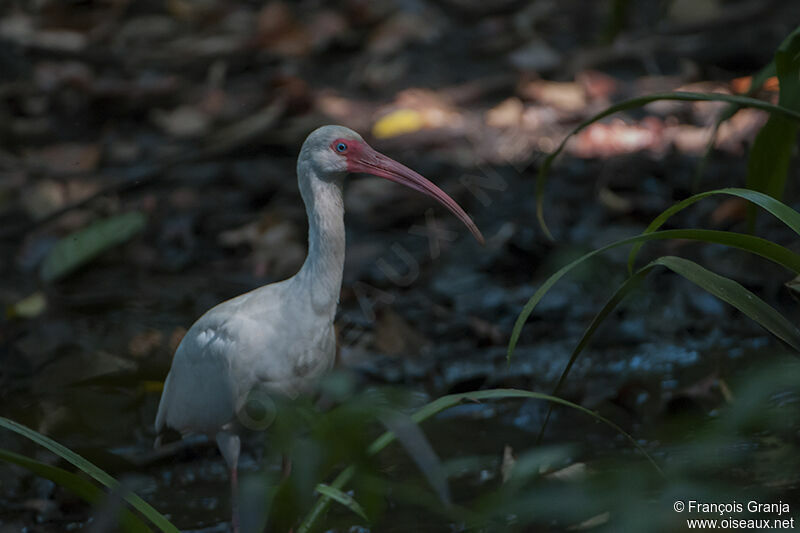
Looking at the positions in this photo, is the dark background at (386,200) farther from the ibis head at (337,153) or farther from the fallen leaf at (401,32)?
the ibis head at (337,153)

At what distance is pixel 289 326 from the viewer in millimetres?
2906

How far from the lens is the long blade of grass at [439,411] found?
72.2 inches

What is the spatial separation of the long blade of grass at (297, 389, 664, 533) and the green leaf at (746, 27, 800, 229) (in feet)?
2.30

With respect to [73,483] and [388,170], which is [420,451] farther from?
[388,170]

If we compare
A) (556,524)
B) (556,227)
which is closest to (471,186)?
(556,227)

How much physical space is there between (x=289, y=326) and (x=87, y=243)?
2.29 meters

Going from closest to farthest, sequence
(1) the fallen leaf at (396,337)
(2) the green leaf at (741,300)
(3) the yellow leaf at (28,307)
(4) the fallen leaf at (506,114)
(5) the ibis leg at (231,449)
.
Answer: (2) the green leaf at (741,300) → (5) the ibis leg at (231,449) → (1) the fallen leaf at (396,337) → (3) the yellow leaf at (28,307) → (4) the fallen leaf at (506,114)

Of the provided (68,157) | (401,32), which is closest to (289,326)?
(68,157)

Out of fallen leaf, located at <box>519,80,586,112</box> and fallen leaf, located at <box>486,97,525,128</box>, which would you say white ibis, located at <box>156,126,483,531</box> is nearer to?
fallen leaf, located at <box>486,97,525,128</box>

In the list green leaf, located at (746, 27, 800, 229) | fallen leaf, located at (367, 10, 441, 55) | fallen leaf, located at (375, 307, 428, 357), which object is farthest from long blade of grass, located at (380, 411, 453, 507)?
fallen leaf, located at (367, 10, 441, 55)

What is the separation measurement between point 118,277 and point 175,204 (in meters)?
0.66

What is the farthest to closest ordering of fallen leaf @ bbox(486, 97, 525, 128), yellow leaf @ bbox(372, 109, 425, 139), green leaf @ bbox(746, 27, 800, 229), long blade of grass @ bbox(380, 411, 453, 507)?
fallen leaf @ bbox(486, 97, 525, 128)
yellow leaf @ bbox(372, 109, 425, 139)
green leaf @ bbox(746, 27, 800, 229)
long blade of grass @ bbox(380, 411, 453, 507)

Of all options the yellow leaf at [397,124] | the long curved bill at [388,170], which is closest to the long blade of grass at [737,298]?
the long curved bill at [388,170]

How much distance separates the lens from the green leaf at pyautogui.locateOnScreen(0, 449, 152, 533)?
1.68 m
